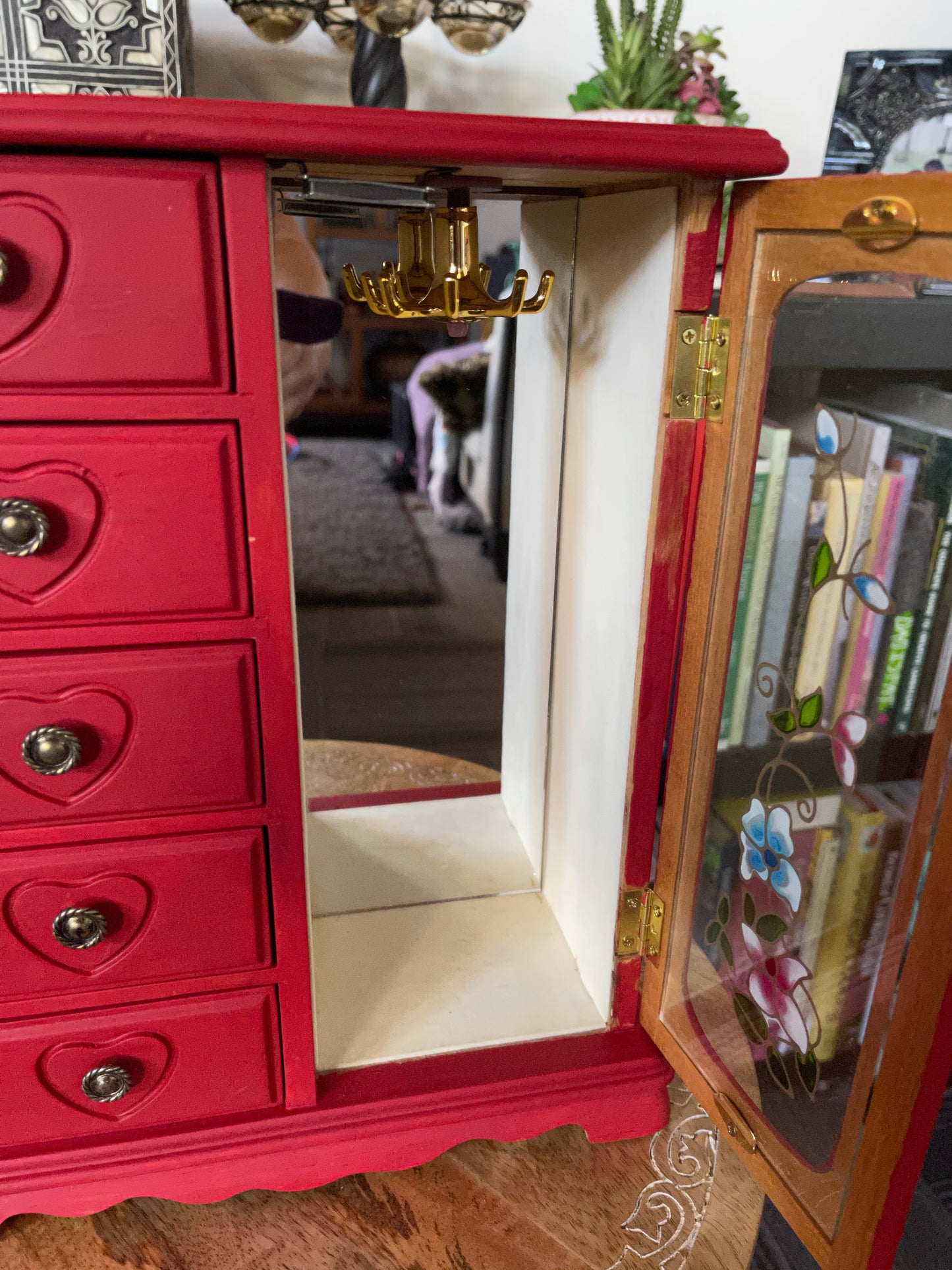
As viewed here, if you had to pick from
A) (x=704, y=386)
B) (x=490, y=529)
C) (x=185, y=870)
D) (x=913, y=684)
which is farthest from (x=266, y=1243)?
(x=490, y=529)

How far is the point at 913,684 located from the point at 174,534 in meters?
0.56

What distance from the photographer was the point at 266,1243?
94 centimetres

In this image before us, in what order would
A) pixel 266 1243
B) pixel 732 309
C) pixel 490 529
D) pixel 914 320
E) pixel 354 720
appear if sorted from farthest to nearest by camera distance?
pixel 354 720 < pixel 490 529 < pixel 266 1243 < pixel 732 309 < pixel 914 320

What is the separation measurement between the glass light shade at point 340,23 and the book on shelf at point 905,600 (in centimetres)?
111

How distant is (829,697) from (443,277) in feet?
1.71

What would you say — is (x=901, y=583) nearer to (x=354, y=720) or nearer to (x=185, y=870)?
(x=185, y=870)

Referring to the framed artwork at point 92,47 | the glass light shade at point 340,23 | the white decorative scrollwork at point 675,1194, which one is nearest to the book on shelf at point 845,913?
the white decorative scrollwork at point 675,1194

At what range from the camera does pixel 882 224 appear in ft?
2.01

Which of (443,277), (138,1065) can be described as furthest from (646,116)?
(138,1065)

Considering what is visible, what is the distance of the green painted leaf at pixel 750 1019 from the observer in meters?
0.87

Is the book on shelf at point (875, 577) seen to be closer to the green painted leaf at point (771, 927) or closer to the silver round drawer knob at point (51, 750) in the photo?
the green painted leaf at point (771, 927)

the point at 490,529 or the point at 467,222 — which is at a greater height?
the point at 467,222

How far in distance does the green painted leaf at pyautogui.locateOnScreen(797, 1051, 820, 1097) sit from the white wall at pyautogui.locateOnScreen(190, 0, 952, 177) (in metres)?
1.41

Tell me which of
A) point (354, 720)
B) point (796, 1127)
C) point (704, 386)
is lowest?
point (354, 720)
